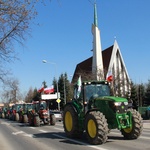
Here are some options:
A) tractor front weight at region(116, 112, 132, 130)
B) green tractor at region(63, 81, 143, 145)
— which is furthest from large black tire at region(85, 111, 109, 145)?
tractor front weight at region(116, 112, 132, 130)

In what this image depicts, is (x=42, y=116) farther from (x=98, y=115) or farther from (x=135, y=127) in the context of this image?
(x=98, y=115)

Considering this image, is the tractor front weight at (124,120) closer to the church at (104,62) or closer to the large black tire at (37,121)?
the large black tire at (37,121)

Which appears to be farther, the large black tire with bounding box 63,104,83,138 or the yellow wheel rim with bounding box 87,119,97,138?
the large black tire with bounding box 63,104,83,138

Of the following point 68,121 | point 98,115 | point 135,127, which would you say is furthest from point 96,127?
point 68,121

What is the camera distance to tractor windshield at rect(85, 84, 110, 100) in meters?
14.4

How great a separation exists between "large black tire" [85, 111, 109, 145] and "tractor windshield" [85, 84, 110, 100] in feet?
5.31

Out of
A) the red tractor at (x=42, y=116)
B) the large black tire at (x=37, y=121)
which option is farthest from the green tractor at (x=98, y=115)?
the red tractor at (x=42, y=116)

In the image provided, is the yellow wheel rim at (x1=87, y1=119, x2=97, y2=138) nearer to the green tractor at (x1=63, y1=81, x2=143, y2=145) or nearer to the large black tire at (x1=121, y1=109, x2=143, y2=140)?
the green tractor at (x1=63, y1=81, x2=143, y2=145)

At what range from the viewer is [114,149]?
36.0 feet

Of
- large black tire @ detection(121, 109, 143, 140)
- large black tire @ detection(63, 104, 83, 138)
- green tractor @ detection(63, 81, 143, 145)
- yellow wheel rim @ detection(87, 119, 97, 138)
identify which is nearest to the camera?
green tractor @ detection(63, 81, 143, 145)

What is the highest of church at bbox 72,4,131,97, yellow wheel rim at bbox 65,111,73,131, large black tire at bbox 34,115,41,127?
church at bbox 72,4,131,97

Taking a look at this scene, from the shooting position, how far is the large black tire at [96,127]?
12.1 metres

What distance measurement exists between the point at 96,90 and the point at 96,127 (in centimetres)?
260

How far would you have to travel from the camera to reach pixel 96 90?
47.6 ft
